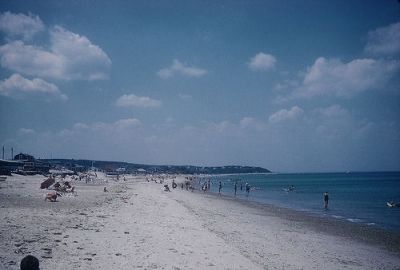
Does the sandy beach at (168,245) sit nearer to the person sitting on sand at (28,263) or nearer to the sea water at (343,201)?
the person sitting on sand at (28,263)

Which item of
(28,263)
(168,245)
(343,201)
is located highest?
(28,263)

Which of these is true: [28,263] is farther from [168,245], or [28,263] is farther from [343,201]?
[343,201]

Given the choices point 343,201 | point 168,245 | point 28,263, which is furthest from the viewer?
point 343,201

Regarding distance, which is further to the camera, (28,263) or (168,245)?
(168,245)

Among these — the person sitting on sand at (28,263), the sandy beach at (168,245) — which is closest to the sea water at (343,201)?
the sandy beach at (168,245)

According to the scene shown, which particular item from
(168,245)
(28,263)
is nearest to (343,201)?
(168,245)

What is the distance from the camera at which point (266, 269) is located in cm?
984

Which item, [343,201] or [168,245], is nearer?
[168,245]

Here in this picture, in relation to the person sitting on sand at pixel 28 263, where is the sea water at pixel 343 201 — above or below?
below

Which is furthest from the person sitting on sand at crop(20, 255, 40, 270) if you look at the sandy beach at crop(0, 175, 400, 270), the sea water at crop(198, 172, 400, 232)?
the sea water at crop(198, 172, 400, 232)

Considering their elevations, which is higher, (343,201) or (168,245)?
→ (168,245)

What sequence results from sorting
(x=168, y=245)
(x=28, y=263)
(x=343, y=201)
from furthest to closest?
(x=343, y=201) → (x=168, y=245) → (x=28, y=263)

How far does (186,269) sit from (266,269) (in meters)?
2.82

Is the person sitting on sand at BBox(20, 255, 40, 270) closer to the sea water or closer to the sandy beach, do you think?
the sandy beach
